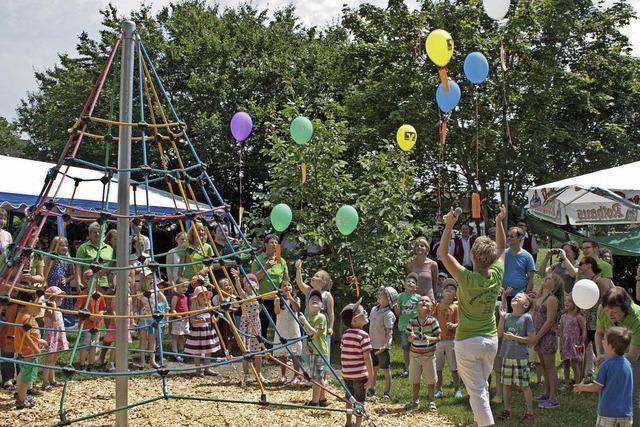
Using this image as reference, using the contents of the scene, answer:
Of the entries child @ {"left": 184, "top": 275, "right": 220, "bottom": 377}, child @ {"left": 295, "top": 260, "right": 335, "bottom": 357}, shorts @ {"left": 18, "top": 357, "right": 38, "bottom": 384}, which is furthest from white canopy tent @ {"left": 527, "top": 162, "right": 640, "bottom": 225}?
shorts @ {"left": 18, "top": 357, "right": 38, "bottom": 384}

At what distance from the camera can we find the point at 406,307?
7.65 m

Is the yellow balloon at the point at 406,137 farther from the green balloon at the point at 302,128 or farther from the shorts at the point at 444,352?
the shorts at the point at 444,352

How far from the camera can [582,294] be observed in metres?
6.14

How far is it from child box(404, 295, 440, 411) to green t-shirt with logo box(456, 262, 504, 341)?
5.65 feet

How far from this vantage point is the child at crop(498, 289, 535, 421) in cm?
642

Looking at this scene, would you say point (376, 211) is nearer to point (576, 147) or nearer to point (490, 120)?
point (490, 120)

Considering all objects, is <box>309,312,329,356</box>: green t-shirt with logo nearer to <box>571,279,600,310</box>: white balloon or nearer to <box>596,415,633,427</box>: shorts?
<box>571,279,600,310</box>: white balloon

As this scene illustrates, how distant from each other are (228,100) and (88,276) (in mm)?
11179

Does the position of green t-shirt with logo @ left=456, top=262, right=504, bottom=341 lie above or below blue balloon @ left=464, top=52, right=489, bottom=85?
below

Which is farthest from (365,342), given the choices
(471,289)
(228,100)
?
(228,100)

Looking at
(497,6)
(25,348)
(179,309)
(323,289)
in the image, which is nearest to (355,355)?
(323,289)

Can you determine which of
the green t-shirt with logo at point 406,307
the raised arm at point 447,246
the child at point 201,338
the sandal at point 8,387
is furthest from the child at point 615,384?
the sandal at point 8,387

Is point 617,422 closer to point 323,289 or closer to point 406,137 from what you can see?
point 323,289

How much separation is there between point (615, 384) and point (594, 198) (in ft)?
16.3
